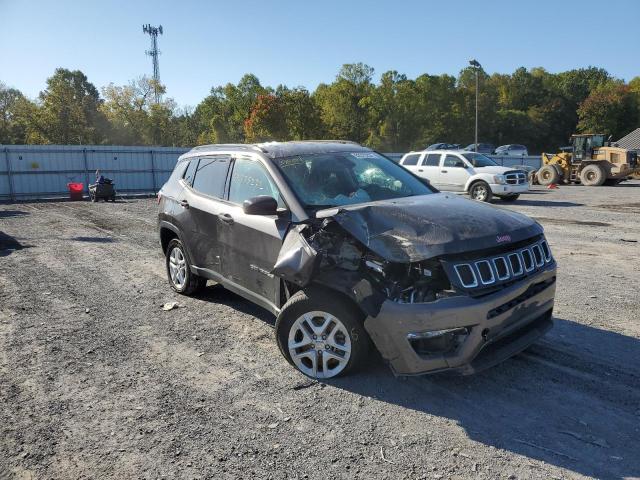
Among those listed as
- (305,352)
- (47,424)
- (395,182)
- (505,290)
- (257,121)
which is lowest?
(47,424)

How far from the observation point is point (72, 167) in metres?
22.3

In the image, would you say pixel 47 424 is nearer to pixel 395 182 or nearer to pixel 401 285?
pixel 401 285

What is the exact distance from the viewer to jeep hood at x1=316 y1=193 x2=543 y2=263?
10.8ft

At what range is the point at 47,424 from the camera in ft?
10.7

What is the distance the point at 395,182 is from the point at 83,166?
21493 millimetres

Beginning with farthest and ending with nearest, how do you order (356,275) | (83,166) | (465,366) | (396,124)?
(396,124) → (83,166) → (356,275) → (465,366)

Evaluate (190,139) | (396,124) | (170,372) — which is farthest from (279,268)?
(190,139)

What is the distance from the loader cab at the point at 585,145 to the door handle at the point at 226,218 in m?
24.4

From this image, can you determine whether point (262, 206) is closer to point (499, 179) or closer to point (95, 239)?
point (95, 239)

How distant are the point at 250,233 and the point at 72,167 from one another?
69.4 ft

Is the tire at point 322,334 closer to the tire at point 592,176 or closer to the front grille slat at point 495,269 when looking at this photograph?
the front grille slat at point 495,269

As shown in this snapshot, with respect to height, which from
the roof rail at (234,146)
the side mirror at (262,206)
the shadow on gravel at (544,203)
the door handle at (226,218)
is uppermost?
the roof rail at (234,146)

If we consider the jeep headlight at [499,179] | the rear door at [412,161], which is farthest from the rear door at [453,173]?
the rear door at [412,161]

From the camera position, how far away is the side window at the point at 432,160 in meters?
17.8
